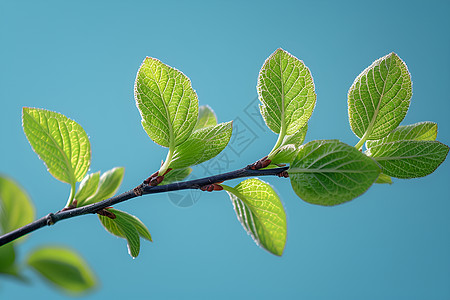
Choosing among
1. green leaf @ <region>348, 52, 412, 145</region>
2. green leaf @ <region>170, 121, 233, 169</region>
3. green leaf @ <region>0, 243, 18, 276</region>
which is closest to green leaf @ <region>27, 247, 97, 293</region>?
green leaf @ <region>0, 243, 18, 276</region>

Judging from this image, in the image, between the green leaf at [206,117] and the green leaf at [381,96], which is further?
the green leaf at [206,117]

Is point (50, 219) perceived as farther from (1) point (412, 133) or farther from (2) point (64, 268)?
(1) point (412, 133)

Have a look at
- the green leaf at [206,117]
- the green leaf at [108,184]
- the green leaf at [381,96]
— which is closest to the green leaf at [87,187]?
the green leaf at [108,184]

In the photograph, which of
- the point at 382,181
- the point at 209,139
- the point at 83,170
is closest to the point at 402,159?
the point at 382,181

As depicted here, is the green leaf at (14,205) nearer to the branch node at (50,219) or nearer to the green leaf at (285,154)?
the branch node at (50,219)

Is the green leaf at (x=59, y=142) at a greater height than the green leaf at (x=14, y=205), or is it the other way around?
the green leaf at (x=59, y=142)

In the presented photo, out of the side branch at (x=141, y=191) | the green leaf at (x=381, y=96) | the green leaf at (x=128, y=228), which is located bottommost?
the green leaf at (x=128, y=228)

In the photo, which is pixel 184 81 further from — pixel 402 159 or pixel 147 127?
pixel 402 159
